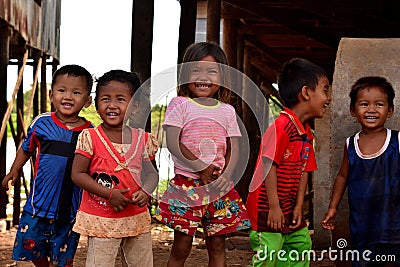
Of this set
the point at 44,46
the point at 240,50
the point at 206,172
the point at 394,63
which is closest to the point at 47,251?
the point at 206,172

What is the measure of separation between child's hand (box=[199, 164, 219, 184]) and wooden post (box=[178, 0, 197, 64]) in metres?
3.68

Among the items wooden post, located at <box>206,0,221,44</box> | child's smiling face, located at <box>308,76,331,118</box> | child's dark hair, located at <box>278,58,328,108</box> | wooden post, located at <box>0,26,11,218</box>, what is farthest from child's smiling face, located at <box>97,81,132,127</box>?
wooden post, located at <box>0,26,11,218</box>

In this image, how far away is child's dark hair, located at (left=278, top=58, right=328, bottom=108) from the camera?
4668 millimetres

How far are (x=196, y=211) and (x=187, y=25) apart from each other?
155 inches

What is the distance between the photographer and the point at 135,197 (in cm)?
434

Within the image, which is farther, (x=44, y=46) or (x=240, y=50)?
(x=44, y=46)

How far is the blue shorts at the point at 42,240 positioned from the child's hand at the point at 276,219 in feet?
3.77

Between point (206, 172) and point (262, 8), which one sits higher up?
point (262, 8)

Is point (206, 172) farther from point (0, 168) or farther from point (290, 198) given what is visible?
point (0, 168)

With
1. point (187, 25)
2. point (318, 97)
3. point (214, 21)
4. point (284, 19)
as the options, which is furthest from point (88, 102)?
point (284, 19)

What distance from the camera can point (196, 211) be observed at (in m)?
4.56

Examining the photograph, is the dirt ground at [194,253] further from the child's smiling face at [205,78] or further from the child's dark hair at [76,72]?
the child's smiling face at [205,78]

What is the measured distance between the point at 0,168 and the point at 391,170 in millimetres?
8236

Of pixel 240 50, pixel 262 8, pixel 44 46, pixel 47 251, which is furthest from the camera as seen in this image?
pixel 44 46
